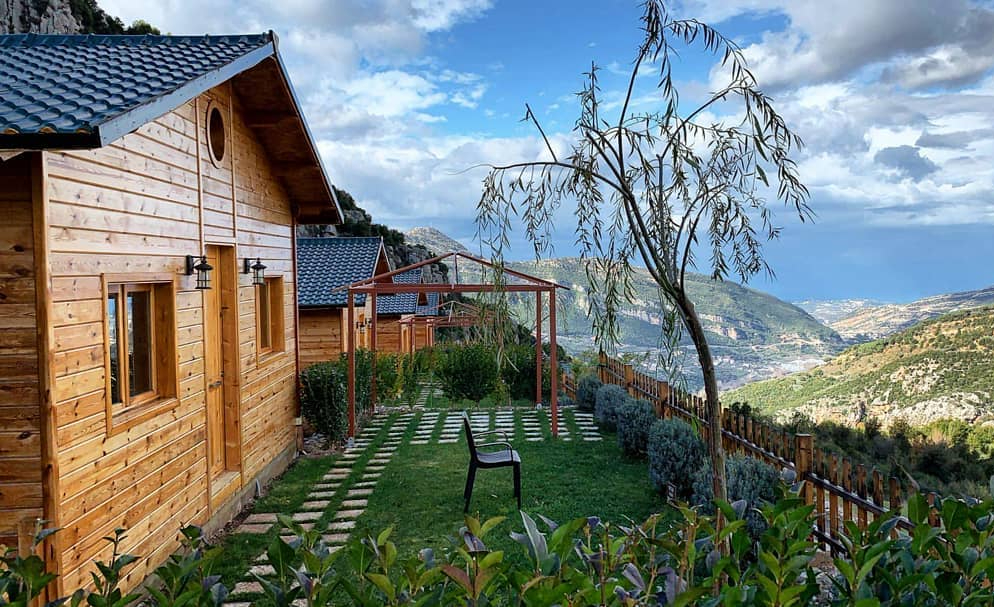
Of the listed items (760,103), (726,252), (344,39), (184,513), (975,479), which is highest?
(344,39)

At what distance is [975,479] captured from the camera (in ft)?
31.0

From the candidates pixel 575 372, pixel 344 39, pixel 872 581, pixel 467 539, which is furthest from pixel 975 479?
pixel 344 39

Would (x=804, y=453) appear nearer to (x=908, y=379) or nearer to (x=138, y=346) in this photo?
(x=138, y=346)

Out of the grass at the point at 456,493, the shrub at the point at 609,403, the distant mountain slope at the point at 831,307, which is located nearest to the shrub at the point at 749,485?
the grass at the point at 456,493

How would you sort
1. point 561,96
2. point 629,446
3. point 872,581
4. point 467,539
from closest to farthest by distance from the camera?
1. point 467,539
2. point 872,581
3. point 561,96
4. point 629,446

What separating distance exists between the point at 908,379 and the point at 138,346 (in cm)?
2304

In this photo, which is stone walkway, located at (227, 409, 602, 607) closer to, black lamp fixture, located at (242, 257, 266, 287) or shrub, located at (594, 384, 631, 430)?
shrub, located at (594, 384, 631, 430)

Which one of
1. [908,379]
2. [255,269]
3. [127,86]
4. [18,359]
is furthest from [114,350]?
[908,379]

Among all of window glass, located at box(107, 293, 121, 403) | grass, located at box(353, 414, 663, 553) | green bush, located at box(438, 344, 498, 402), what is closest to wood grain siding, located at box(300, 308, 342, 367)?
green bush, located at box(438, 344, 498, 402)

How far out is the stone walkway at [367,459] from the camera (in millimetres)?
6172

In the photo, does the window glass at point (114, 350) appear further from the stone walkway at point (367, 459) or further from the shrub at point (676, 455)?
the shrub at point (676, 455)

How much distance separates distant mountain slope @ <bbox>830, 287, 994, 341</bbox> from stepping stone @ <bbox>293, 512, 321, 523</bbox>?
108ft

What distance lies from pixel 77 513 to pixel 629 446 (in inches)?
270

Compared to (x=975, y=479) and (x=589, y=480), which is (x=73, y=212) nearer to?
(x=589, y=480)
